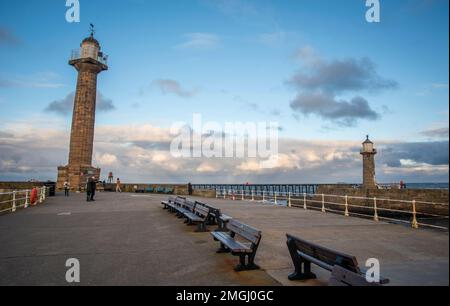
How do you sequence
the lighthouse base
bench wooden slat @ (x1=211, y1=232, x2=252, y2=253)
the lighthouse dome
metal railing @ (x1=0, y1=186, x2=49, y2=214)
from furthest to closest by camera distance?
the lighthouse dome → the lighthouse base → metal railing @ (x1=0, y1=186, x2=49, y2=214) → bench wooden slat @ (x1=211, y1=232, x2=252, y2=253)

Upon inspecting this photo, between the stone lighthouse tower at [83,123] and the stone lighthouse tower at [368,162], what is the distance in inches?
1229

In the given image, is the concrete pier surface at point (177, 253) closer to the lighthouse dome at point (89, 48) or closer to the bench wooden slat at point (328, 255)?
the bench wooden slat at point (328, 255)

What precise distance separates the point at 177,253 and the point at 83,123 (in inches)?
1373

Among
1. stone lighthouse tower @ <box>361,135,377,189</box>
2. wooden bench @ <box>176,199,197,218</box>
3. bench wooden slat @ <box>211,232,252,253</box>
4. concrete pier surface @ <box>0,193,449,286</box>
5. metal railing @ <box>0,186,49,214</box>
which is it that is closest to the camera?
concrete pier surface @ <box>0,193,449,286</box>

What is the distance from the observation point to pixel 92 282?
446 centimetres

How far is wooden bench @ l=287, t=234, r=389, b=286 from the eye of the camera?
3.03 metres

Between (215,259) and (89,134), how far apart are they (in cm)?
3567

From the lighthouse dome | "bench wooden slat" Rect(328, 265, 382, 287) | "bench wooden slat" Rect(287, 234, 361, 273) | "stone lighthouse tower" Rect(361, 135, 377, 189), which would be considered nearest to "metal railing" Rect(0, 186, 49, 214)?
"bench wooden slat" Rect(287, 234, 361, 273)

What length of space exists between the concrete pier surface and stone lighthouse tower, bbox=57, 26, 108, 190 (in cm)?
2769

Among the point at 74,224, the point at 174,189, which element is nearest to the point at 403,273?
the point at 74,224

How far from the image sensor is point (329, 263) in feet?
12.5

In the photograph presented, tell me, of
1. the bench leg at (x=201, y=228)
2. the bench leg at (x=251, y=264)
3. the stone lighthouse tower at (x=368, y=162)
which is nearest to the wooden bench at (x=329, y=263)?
the bench leg at (x=251, y=264)

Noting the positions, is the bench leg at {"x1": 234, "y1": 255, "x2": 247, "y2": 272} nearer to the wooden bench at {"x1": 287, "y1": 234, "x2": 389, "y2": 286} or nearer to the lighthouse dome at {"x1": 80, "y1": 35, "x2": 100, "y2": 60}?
the wooden bench at {"x1": 287, "y1": 234, "x2": 389, "y2": 286}
